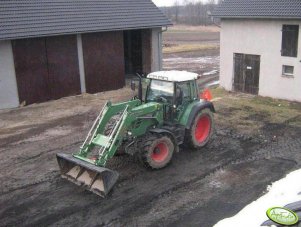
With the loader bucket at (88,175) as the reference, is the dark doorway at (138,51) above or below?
above

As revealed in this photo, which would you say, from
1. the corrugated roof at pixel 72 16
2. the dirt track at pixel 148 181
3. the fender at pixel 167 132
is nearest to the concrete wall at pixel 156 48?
the corrugated roof at pixel 72 16

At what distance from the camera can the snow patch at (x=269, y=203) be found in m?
5.42

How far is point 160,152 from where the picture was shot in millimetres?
10297

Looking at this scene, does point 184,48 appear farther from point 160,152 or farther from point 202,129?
point 160,152

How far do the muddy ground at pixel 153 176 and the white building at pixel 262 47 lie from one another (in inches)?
95.0

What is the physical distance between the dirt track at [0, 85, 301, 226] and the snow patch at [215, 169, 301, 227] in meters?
2.08

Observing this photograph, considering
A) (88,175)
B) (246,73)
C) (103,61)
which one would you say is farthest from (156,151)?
(103,61)

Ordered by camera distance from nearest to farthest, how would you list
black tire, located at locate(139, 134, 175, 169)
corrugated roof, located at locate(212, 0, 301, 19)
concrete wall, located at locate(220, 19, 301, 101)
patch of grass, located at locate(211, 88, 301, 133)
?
black tire, located at locate(139, 134, 175, 169)
patch of grass, located at locate(211, 88, 301, 133)
corrugated roof, located at locate(212, 0, 301, 19)
concrete wall, located at locate(220, 19, 301, 101)

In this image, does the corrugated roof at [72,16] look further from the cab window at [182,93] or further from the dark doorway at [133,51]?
the cab window at [182,93]

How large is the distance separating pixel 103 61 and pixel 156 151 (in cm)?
1121

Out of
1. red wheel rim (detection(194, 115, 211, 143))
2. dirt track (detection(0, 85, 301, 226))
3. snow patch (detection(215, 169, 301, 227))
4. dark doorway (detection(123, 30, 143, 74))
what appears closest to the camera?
snow patch (detection(215, 169, 301, 227))

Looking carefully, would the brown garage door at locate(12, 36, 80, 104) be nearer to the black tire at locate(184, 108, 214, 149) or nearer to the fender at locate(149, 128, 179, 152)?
the black tire at locate(184, 108, 214, 149)

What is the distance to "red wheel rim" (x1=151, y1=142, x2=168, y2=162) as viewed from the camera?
10172 millimetres

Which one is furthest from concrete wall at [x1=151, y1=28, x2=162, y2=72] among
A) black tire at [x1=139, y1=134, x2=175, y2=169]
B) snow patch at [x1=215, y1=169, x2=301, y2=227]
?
snow patch at [x1=215, y1=169, x2=301, y2=227]
